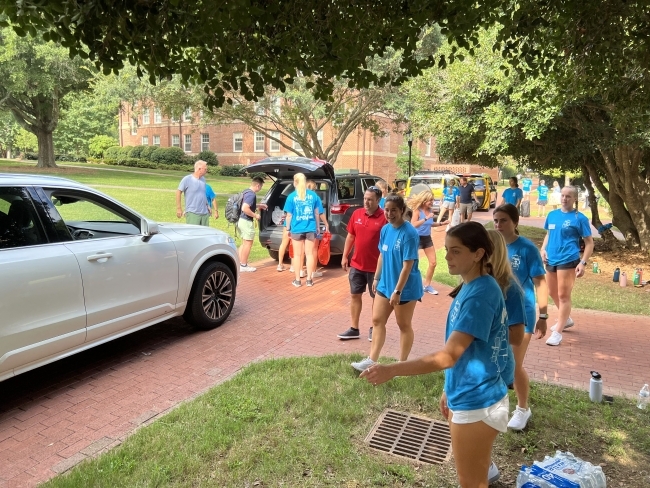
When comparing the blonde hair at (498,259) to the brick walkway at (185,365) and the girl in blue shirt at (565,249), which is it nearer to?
the brick walkway at (185,365)

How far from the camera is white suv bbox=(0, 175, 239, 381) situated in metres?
3.73

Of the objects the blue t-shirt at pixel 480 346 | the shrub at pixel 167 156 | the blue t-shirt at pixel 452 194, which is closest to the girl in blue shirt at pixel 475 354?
the blue t-shirt at pixel 480 346

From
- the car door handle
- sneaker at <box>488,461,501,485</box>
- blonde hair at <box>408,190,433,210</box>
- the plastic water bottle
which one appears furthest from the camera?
blonde hair at <box>408,190,433,210</box>

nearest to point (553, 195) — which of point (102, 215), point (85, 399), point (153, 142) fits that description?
point (102, 215)

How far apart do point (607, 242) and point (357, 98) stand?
40.8 feet

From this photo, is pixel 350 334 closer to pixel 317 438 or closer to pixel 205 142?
pixel 317 438

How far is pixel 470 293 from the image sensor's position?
7.52ft

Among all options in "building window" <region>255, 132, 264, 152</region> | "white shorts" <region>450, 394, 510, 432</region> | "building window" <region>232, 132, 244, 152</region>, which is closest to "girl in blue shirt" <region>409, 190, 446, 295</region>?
"white shorts" <region>450, 394, 510, 432</region>

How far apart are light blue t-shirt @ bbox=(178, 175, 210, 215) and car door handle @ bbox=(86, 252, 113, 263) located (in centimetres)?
405

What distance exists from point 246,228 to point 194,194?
3.59 feet

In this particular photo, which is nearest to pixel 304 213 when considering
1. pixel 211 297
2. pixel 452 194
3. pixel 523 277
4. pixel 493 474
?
pixel 211 297

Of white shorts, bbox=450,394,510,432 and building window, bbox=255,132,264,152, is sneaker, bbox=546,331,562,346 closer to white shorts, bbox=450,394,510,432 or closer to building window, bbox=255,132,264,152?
white shorts, bbox=450,394,510,432

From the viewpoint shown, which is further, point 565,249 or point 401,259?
point 565,249

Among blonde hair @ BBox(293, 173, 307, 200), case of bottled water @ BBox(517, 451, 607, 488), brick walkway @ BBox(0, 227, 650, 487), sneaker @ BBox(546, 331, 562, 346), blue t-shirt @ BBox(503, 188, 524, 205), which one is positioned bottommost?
brick walkway @ BBox(0, 227, 650, 487)
